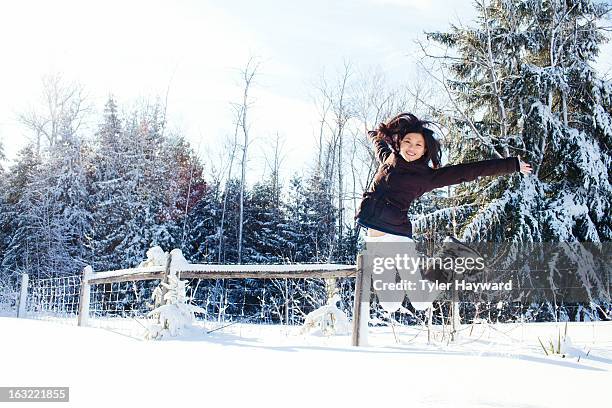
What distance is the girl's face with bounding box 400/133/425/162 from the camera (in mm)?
3447

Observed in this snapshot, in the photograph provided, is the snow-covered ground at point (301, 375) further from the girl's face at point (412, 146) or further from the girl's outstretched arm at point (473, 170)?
the girl's face at point (412, 146)

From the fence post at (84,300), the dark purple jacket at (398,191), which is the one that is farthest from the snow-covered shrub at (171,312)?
the dark purple jacket at (398,191)

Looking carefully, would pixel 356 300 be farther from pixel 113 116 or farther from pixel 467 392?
pixel 113 116

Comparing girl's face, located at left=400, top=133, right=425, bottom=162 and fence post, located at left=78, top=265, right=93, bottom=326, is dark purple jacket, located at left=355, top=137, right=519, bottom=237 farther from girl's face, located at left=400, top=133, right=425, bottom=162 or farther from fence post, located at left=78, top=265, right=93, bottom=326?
fence post, located at left=78, top=265, right=93, bottom=326

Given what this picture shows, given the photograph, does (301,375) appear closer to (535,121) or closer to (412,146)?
(412,146)

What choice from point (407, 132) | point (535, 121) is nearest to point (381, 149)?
point (407, 132)

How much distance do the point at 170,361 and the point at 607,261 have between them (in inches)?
465

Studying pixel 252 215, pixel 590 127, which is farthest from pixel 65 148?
pixel 590 127

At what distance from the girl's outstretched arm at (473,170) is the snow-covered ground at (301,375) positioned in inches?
46.4

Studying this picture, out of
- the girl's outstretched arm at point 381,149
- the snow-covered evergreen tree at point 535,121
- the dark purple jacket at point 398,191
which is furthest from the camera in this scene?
the snow-covered evergreen tree at point 535,121

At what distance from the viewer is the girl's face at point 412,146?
345 cm

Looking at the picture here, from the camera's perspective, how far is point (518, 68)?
14.0m

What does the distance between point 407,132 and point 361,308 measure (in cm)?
225

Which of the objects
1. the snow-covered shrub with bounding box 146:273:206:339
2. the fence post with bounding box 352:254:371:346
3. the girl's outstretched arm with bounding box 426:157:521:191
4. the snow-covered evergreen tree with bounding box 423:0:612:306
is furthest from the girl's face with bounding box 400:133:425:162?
the snow-covered evergreen tree with bounding box 423:0:612:306
